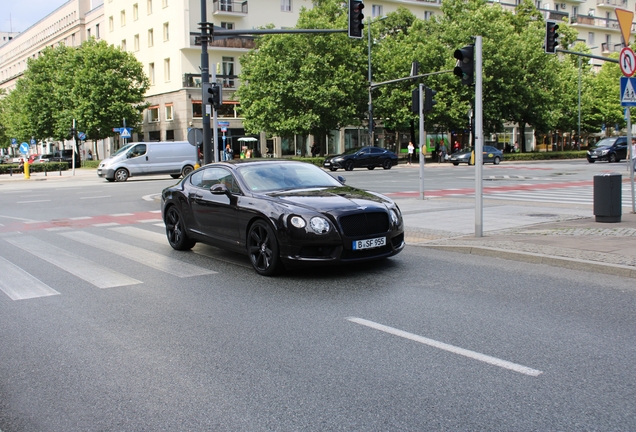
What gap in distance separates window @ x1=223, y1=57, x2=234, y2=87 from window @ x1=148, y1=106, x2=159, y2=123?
6830 millimetres

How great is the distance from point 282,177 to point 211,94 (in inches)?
467

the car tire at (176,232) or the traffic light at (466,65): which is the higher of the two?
the traffic light at (466,65)

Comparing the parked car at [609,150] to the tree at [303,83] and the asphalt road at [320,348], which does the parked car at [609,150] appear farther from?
the asphalt road at [320,348]

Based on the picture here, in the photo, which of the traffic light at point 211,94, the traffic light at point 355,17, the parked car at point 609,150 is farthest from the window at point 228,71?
the traffic light at point 355,17

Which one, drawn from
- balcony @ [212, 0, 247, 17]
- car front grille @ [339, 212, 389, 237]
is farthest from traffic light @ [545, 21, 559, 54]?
balcony @ [212, 0, 247, 17]

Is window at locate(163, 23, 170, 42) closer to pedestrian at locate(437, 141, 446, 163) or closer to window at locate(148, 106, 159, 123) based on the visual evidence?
window at locate(148, 106, 159, 123)

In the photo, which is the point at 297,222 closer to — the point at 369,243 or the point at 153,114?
the point at 369,243

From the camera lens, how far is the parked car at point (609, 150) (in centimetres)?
4500

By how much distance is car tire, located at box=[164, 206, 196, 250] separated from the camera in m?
10.3

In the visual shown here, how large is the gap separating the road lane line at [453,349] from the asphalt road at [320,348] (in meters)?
0.02

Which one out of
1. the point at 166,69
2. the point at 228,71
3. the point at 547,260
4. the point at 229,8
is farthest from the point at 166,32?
the point at 547,260

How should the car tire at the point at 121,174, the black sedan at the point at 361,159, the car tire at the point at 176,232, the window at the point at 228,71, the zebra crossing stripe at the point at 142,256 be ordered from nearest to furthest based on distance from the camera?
the zebra crossing stripe at the point at 142,256 < the car tire at the point at 176,232 < the car tire at the point at 121,174 < the black sedan at the point at 361,159 < the window at the point at 228,71

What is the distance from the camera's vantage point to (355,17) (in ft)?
66.0

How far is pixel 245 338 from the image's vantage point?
213 inches
